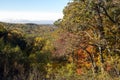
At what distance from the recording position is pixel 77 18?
56.7 ft

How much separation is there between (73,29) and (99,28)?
276cm

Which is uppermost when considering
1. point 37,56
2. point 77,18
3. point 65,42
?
point 77,18

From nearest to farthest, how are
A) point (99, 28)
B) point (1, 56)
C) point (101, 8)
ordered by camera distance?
1. point (101, 8)
2. point (99, 28)
3. point (1, 56)

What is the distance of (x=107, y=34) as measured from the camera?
66.8 feet

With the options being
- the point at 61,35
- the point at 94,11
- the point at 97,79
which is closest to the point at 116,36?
the point at 94,11

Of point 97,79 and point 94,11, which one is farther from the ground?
point 94,11

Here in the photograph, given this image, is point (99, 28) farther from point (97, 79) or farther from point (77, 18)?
point (97, 79)

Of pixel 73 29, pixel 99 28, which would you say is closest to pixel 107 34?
pixel 99 28

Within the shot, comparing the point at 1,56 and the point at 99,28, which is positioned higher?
the point at 99,28

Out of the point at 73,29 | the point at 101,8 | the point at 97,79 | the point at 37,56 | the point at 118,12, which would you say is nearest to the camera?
the point at 97,79

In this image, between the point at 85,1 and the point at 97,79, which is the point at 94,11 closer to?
the point at 85,1

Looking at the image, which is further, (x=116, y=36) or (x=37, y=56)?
(x=37, y=56)

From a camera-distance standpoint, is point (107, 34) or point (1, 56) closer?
point (107, 34)

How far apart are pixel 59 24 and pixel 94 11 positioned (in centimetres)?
825
